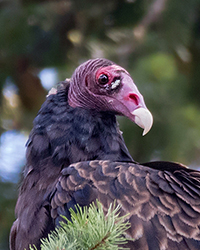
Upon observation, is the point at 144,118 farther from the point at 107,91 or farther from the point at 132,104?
the point at 107,91

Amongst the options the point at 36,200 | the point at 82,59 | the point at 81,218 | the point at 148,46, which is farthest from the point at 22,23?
the point at 81,218

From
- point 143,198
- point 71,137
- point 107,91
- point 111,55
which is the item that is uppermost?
point 111,55

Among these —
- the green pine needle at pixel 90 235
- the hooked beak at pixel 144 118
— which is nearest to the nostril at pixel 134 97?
the hooked beak at pixel 144 118

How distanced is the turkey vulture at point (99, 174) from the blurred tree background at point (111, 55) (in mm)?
1717

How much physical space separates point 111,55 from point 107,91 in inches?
83.1

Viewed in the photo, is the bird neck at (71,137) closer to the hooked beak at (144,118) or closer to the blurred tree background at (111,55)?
the hooked beak at (144,118)

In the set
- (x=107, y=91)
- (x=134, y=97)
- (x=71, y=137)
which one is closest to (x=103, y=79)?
(x=107, y=91)

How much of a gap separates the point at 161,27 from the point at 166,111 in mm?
1157

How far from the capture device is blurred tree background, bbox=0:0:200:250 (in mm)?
4617

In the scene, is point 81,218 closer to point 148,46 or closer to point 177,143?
point 177,143

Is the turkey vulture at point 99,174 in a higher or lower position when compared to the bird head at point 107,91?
lower

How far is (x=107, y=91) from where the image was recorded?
9.07 feet

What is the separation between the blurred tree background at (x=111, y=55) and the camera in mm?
4617

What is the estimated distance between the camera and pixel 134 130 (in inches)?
182
